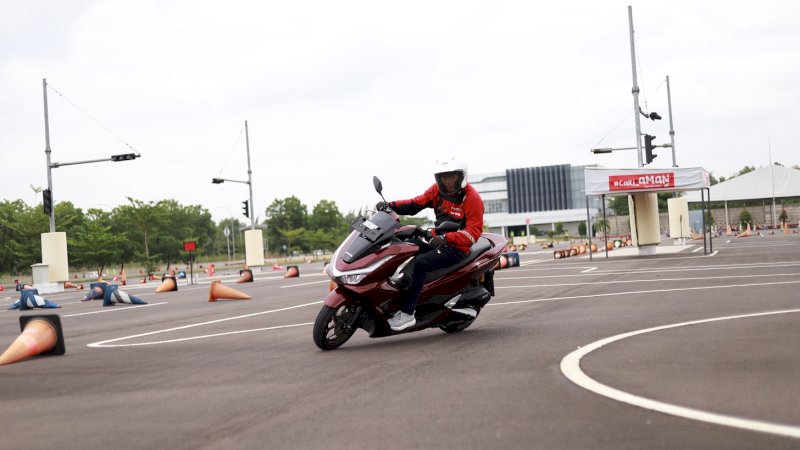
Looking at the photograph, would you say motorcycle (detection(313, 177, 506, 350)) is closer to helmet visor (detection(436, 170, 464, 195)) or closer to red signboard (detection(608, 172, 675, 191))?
helmet visor (detection(436, 170, 464, 195))

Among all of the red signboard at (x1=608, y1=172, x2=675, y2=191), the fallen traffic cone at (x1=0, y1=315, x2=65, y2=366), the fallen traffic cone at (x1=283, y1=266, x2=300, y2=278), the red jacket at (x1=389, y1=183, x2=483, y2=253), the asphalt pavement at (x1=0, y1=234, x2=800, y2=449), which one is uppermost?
the red signboard at (x1=608, y1=172, x2=675, y2=191)

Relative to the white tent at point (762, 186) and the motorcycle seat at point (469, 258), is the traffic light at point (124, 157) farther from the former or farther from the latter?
the white tent at point (762, 186)

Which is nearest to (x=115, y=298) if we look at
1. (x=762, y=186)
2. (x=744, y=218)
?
(x=762, y=186)

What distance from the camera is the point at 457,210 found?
9.12 meters

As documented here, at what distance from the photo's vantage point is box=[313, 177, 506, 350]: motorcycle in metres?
8.16

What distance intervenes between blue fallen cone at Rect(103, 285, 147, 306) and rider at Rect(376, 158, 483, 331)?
45.6ft

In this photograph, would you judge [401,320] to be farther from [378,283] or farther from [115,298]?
[115,298]

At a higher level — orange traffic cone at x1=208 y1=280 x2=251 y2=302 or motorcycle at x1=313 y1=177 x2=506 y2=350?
motorcycle at x1=313 y1=177 x2=506 y2=350

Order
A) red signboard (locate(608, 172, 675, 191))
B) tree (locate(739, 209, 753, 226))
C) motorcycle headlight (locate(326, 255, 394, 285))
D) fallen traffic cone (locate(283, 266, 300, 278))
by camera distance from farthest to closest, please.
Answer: tree (locate(739, 209, 753, 226))
fallen traffic cone (locate(283, 266, 300, 278))
red signboard (locate(608, 172, 675, 191))
motorcycle headlight (locate(326, 255, 394, 285))

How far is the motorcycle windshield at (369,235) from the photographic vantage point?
8219mm

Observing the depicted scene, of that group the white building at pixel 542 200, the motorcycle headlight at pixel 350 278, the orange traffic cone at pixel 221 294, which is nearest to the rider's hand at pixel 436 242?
the motorcycle headlight at pixel 350 278

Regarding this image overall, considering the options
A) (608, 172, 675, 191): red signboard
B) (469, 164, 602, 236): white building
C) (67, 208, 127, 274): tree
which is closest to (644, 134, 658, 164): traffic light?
(608, 172, 675, 191): red signboard

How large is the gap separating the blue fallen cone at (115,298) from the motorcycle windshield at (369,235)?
47.1ft

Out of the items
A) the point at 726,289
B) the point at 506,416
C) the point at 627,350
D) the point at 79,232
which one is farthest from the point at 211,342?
the point at 79,232
